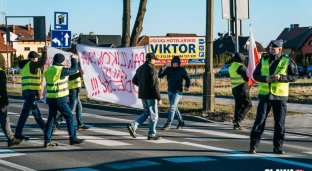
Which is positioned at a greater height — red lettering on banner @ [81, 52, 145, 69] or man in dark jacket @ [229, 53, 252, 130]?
red lettering on banner @ [81, 52, 145, 69]

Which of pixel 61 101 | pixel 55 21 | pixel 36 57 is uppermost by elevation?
pixel 55 21

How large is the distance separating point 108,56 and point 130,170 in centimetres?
860

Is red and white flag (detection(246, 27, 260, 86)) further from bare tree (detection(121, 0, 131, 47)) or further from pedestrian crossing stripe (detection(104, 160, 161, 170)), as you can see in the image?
bare tree (detection(121, 0, 131, 47))

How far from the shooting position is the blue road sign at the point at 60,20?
21234 millimetres

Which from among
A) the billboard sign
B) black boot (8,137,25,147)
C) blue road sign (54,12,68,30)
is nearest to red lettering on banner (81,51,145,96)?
blue road sign (54,12,68,30)

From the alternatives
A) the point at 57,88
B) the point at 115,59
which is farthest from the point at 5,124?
the point at 115,59

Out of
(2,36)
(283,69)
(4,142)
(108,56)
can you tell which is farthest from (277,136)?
(2,36)

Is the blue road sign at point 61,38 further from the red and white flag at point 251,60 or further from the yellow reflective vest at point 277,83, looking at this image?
the yellow reflective vest at point 277,83

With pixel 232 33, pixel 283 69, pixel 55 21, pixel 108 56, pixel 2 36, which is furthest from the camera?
pixel 2 36

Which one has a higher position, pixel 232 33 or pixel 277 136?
pixel 232 33

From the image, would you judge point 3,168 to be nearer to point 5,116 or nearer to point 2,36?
point 5,116

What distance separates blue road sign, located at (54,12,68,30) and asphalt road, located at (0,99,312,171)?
767 centimetres

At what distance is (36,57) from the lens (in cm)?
1218

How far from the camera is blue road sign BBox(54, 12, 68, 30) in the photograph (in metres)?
21.2
